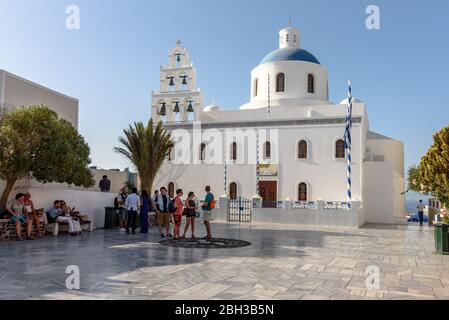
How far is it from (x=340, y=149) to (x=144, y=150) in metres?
11.7

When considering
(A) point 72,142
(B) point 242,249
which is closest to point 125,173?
(A) point 72,142

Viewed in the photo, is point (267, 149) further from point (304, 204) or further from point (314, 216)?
point (314, 216)

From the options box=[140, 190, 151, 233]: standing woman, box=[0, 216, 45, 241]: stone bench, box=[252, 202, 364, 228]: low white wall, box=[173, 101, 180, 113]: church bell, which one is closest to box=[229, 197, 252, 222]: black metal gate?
box=[252, 202, 364, 228]: low white wall

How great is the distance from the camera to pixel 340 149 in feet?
82.7

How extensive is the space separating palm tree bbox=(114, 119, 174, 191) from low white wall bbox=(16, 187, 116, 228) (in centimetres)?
363

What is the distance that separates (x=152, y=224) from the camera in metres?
17.2

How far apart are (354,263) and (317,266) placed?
1.03 meters

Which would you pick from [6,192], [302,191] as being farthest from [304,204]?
[6,192]

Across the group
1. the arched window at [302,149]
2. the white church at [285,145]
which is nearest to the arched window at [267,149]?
the white church at [285,145]

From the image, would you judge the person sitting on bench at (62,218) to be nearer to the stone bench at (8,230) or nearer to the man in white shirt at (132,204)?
the stone bench at (8,230)

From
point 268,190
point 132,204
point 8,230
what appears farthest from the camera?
point 268,190

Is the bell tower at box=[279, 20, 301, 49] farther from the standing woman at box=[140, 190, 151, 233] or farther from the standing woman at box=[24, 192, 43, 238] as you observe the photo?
the standing woman at box=[24, 192, 43, 238]

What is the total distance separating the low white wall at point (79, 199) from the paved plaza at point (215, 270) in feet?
6.26

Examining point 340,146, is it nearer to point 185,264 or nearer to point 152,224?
point 152,224
